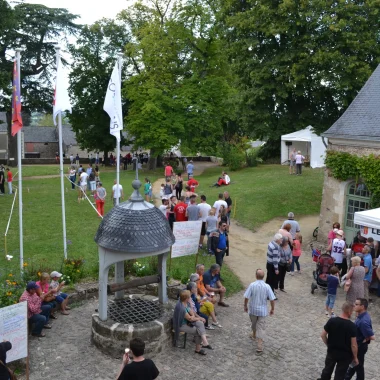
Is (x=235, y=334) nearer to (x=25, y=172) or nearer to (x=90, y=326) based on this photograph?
(x=90, y=326)

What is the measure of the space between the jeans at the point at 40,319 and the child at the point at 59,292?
16.9 inches

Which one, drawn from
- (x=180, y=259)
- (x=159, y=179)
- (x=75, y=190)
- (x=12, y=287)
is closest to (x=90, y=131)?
(x=159, y=179)

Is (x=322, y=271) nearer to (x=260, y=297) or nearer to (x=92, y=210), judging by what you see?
(x=260, y=297)

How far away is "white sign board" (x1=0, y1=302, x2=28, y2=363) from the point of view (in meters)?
7.31

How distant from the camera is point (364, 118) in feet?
54.9

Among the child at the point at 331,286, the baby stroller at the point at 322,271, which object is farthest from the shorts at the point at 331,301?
the baby stroller at the point at 322,271

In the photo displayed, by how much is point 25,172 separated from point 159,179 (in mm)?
12644

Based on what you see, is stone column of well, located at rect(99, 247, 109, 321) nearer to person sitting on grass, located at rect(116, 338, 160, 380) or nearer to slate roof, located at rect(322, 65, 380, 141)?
person sitting on grass, located at rect(116, 338, 160, 380)

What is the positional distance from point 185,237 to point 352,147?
7.84 m

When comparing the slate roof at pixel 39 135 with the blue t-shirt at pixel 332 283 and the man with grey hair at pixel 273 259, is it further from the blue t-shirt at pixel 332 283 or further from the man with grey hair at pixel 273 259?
the blue t-shirt at pixel 332 283

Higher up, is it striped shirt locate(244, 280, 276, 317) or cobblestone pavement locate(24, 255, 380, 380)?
striped shirt locate(244, 280, 276, 317)

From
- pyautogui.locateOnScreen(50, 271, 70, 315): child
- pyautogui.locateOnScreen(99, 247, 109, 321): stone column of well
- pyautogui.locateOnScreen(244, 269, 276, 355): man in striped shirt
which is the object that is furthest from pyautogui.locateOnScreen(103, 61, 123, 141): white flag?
pyautogui.locateOnScreen(244, 269, 276, 355): man in striped shirt

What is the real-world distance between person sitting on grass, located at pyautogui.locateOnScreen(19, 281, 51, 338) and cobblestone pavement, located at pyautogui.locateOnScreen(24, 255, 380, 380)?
0.23 metres

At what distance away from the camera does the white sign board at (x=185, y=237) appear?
12039 mm
